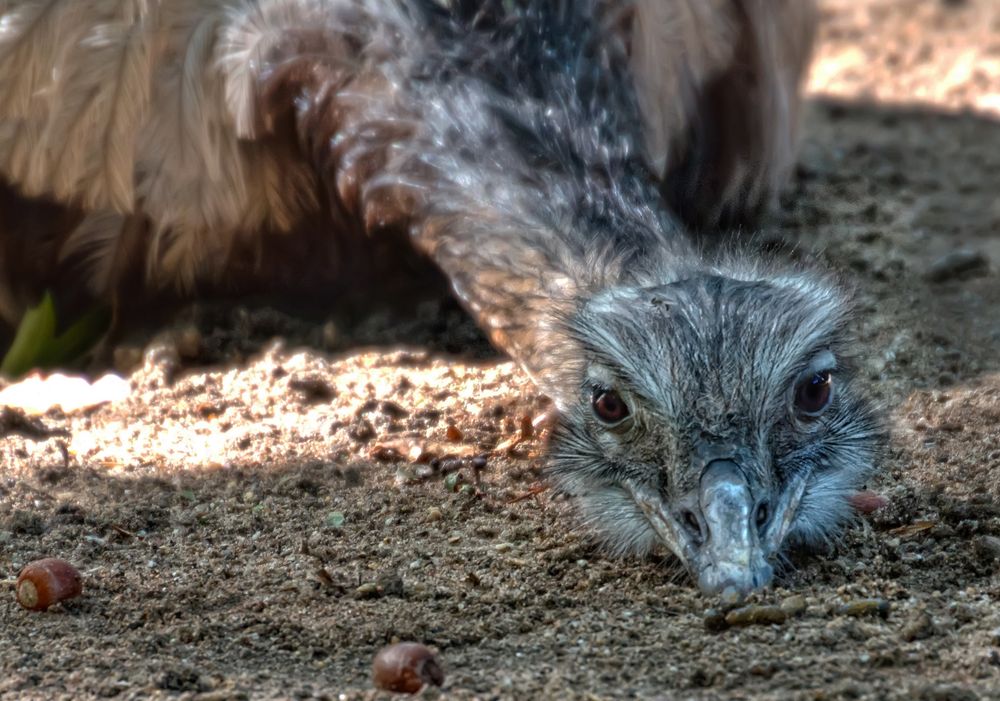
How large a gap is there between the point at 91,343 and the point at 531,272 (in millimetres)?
1966

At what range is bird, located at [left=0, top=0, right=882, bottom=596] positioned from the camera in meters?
3.23

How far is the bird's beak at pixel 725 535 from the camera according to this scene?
2.99 metres

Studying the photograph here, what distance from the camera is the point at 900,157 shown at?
6570 mm

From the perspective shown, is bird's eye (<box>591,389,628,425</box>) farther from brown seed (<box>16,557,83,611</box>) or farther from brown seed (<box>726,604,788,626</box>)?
brown seed (<box>16,557,83,611</box>)

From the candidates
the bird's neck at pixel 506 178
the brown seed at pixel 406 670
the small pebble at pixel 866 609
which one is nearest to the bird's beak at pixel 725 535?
the small pebble at pixel 866 609

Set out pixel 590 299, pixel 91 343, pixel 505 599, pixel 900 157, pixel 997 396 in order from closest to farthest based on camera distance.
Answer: pixel 505 599 → pixel 590 299 → pixel 997 396 → pixel 91 343 → pixel 900 157

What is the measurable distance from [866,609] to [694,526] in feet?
1.15

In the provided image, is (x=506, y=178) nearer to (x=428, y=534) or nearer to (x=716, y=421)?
(x=428, y=534)

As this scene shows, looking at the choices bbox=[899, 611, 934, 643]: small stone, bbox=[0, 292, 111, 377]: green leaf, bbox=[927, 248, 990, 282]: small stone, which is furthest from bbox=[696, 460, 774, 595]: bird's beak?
bbox=[0, 292, 111, 377]: green leaf

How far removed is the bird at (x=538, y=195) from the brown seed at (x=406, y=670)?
55cm

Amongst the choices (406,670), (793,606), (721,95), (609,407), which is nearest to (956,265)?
(721,95)

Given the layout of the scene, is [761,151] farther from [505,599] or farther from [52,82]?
[505,599]

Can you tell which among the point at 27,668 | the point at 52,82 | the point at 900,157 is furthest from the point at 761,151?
the point at 27,668

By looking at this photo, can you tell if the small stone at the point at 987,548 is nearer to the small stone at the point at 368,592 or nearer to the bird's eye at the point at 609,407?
the bird's eye at the point at 609,407
